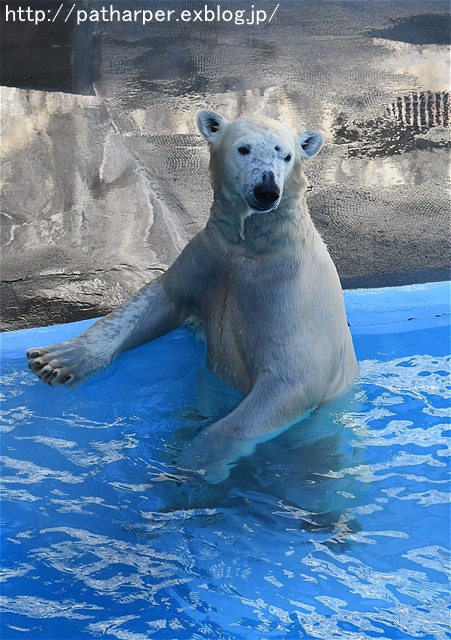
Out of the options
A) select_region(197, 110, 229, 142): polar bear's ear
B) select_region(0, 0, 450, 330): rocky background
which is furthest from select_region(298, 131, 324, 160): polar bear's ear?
select_region(0, 0, 450, 330): rocky background

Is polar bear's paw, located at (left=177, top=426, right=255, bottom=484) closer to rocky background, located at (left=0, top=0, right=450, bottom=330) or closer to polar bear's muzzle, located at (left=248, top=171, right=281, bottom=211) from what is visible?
polar bear's muzzle, located at (left=248, top=171, right=281, bottom=211)

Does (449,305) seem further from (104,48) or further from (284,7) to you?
(284,7)

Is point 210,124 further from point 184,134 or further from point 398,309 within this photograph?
point 184,134

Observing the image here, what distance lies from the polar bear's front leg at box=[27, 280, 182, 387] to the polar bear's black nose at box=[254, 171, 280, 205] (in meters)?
0.79

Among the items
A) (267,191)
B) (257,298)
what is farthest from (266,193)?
(257,298)

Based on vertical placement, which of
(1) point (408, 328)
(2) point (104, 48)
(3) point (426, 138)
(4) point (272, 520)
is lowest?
(4) point (272, 520)

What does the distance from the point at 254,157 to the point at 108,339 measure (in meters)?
0.92

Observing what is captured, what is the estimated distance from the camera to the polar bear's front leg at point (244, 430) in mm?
2867

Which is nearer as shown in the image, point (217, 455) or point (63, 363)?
point (217, 455)

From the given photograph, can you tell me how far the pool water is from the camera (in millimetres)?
2457

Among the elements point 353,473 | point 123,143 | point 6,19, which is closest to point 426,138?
point 123,143

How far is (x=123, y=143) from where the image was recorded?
620cm

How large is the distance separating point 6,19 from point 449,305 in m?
4.92

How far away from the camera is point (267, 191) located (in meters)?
2.70
